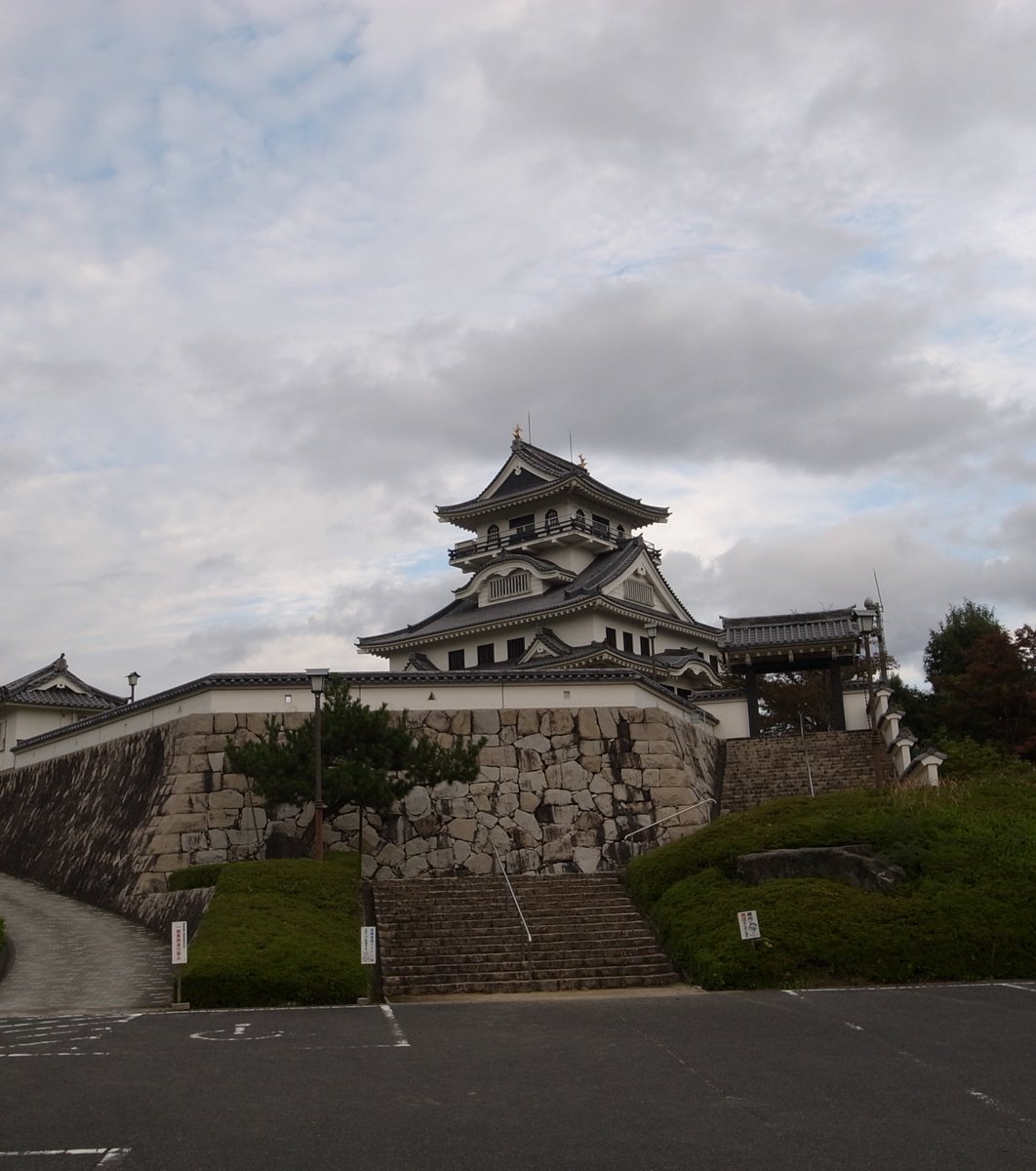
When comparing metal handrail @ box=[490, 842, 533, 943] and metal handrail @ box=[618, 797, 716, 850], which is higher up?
metal handrail @ box=[618, 797, 716, 850]

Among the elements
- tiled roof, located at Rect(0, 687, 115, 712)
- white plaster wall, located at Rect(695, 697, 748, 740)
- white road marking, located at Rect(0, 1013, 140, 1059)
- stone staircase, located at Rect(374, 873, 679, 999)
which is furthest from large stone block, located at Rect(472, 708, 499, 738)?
tiled roof, located at Rect(0, 687, 115, 712)

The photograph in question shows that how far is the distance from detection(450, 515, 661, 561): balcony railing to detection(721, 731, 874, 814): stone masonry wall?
13987 mm

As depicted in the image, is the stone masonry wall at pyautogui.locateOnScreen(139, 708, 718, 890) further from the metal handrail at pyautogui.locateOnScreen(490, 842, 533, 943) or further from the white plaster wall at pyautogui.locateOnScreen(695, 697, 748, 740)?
the white plaster wall at pyautogui.locateOnScreen(695, 697, 748, 740)

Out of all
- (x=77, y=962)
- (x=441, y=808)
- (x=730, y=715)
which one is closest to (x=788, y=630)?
(x=730, y=715)

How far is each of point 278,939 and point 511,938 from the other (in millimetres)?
4210

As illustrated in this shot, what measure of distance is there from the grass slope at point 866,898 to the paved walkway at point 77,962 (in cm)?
780

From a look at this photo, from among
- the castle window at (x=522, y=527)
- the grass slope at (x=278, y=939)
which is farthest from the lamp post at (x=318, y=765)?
the castle window at (x=522, y=527)

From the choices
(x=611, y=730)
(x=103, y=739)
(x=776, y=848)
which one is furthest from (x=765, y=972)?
(x=103, y=739)

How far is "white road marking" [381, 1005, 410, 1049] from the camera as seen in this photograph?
38.2ft

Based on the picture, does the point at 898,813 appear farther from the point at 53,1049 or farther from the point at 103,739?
the point at 103,739

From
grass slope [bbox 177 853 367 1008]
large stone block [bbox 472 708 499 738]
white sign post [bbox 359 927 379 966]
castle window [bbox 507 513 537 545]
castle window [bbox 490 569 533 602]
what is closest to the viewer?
grass slope [bbox 177 853 367 1008]

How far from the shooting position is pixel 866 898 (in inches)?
658

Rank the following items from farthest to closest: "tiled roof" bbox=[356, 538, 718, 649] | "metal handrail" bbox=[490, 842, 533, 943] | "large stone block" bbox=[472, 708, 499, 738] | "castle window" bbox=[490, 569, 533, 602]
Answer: "castle window" bbox=[490, 569, 533, 602] → "tiled roof" bbox=[356, 538, 718, 649] → "large stone block" bbox=[472, 708, 499, 738] → "metal handrail" bbox=[490, 842, 533, 943]

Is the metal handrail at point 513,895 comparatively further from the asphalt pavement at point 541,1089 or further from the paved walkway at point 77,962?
the paved walkway at point 77,962
